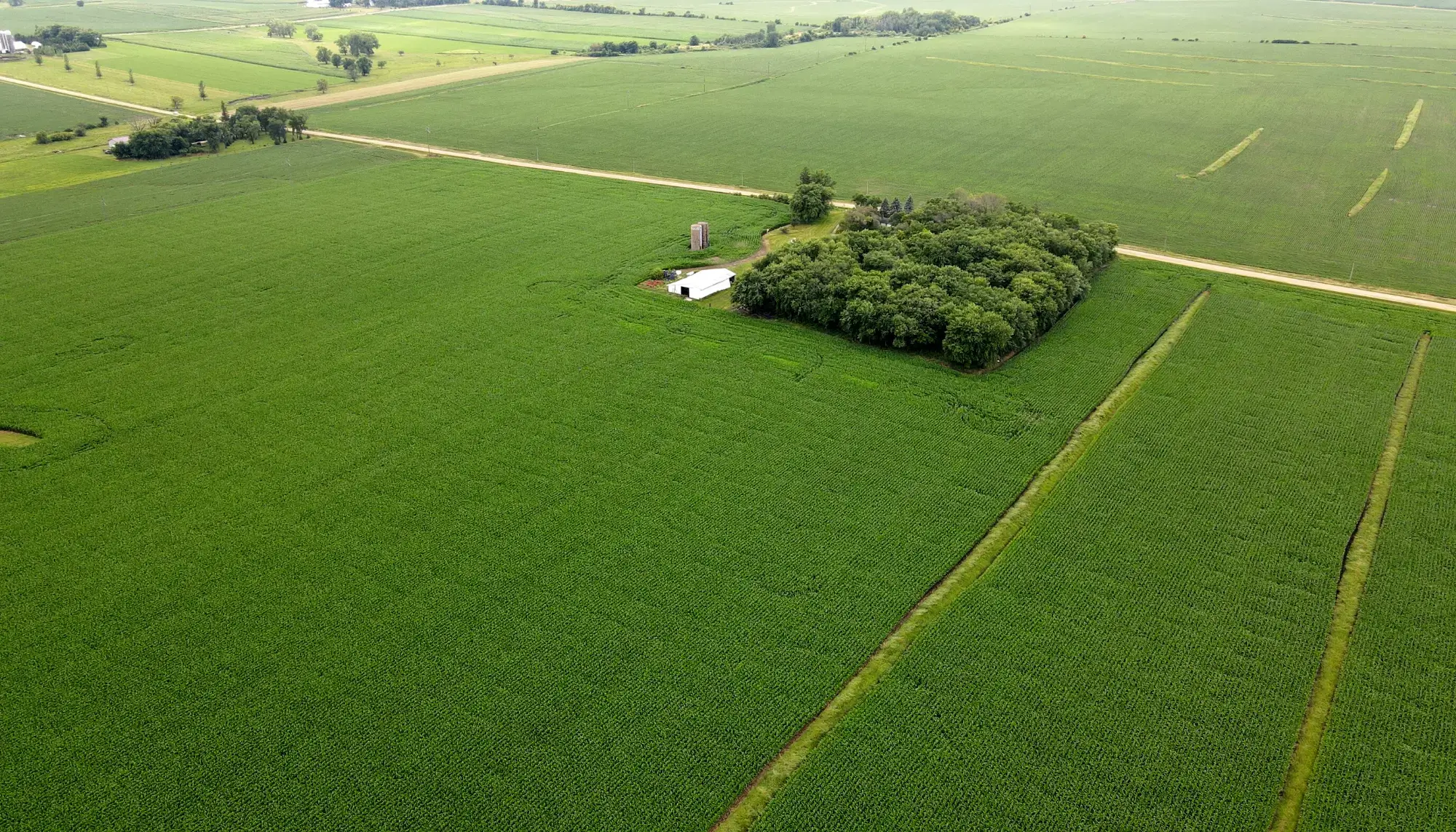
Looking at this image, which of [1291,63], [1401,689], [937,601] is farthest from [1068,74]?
[1401,689]

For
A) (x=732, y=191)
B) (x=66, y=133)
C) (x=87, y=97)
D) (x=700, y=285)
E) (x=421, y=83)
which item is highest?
(x=421, y=83)

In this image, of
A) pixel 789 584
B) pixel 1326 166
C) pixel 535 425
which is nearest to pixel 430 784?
pixel 789 584

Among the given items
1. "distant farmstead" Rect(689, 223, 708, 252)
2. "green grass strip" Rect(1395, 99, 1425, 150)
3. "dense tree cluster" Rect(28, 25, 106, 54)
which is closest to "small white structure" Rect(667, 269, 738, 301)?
"distant farmstead" Rect(689, 223, 708, 252)

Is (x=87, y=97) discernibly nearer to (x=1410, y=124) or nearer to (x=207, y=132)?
(x=207, y=132)

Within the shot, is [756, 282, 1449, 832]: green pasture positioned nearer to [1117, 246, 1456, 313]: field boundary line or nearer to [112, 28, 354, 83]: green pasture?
[1117, 246, 1456, 313]: field boundary line

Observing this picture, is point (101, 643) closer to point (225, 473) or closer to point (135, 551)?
point (135, 551)

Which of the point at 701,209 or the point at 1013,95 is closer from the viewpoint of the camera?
the point at 701,209

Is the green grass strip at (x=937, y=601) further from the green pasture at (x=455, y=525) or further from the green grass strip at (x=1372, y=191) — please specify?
the green grass strip at (x=1372, y=191)
